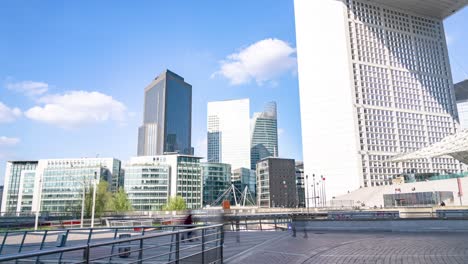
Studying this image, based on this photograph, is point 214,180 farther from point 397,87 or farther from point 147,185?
point 397,87

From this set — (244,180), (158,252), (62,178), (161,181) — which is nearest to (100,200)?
(161,181)

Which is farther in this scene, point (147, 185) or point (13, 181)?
point (13, 181)

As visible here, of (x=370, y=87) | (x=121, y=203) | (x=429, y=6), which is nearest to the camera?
(x=121, y=203)

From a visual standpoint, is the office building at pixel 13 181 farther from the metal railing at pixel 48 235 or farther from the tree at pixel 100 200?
the metal railing at pixel 48 235

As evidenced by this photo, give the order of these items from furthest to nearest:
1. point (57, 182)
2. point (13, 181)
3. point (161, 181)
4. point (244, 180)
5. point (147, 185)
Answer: point (244, 180) → point (13, 181) → point (161, 181) → point (57, 182) → point (147, 185)

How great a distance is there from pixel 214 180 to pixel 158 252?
145 meters

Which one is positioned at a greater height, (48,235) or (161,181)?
(161,181)

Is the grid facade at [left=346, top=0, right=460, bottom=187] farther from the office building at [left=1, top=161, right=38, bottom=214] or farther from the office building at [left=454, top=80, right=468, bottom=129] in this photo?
the office building at [left=1, top=161, right=38, bottom=214]

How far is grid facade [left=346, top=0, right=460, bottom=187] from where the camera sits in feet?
386

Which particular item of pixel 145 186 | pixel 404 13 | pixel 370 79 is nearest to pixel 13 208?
pixel 145 186

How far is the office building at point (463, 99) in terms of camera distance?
171375 mm

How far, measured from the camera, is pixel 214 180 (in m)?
153

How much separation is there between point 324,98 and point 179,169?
6020cm

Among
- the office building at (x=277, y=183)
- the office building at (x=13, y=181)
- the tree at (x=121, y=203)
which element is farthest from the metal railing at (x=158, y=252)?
the office building at (x=13, y=181)
